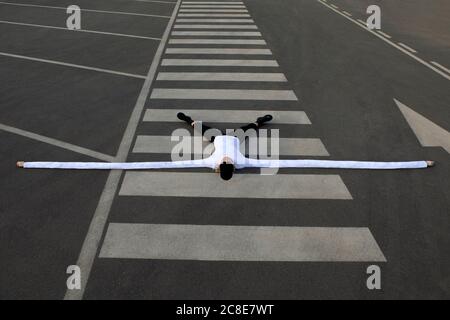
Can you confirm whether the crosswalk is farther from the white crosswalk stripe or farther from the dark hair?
A: the white crosswalk stripe

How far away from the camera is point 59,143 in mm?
6668

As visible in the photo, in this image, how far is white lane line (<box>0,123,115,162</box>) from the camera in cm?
632

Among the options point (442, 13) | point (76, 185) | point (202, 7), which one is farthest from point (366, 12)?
point (76, 185)

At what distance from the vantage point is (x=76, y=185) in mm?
5598

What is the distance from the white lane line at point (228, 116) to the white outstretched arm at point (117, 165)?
5.96 feet

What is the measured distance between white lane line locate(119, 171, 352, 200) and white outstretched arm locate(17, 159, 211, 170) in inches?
5.7

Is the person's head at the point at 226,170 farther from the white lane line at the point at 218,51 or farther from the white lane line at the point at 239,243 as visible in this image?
the white lane line at the point at 218,51

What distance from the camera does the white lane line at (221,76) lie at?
977cm

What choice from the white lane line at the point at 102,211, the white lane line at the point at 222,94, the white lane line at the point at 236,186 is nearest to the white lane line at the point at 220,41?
the white lane line at the point at 222,94

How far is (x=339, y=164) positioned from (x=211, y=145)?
8.09 feet

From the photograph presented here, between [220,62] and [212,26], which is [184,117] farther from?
[212,26]

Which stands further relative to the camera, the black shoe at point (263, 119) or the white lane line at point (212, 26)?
the white lane line at point (212, 26)

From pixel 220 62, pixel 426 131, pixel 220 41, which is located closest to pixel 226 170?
pixel 426 131
